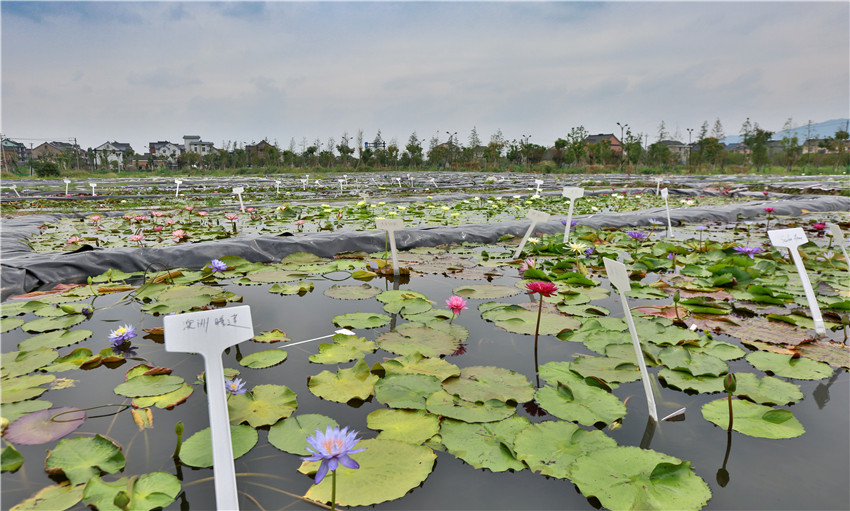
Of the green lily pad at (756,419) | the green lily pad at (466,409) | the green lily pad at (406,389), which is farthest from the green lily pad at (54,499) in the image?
the green lily pad at (756,419)

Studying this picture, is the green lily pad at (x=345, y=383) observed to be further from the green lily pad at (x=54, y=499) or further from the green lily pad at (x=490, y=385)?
the green lily pad at (x=54, y=499)

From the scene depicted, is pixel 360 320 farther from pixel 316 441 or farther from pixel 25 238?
pixel 25 238

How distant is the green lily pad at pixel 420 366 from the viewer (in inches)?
55.2

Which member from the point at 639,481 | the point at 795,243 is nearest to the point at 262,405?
the point at 639,481

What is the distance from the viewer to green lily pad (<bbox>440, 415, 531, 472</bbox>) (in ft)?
3.21

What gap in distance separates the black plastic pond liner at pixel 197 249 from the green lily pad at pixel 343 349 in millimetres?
1616

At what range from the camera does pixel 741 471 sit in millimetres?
962

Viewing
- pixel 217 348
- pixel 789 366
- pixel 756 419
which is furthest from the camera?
pixel 789 366

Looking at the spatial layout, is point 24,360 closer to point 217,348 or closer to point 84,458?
point 84,458

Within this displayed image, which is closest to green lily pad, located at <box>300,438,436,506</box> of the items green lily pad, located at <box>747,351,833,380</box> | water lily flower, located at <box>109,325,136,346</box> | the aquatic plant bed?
the aquatic plant bed

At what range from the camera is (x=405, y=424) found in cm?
112

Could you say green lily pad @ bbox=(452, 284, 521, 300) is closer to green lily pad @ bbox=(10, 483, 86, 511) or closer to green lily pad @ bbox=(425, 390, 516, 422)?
green lily pad @ bbox=(425, 390, 516, 422)

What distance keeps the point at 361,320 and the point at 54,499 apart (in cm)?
119

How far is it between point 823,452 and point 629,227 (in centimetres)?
448
